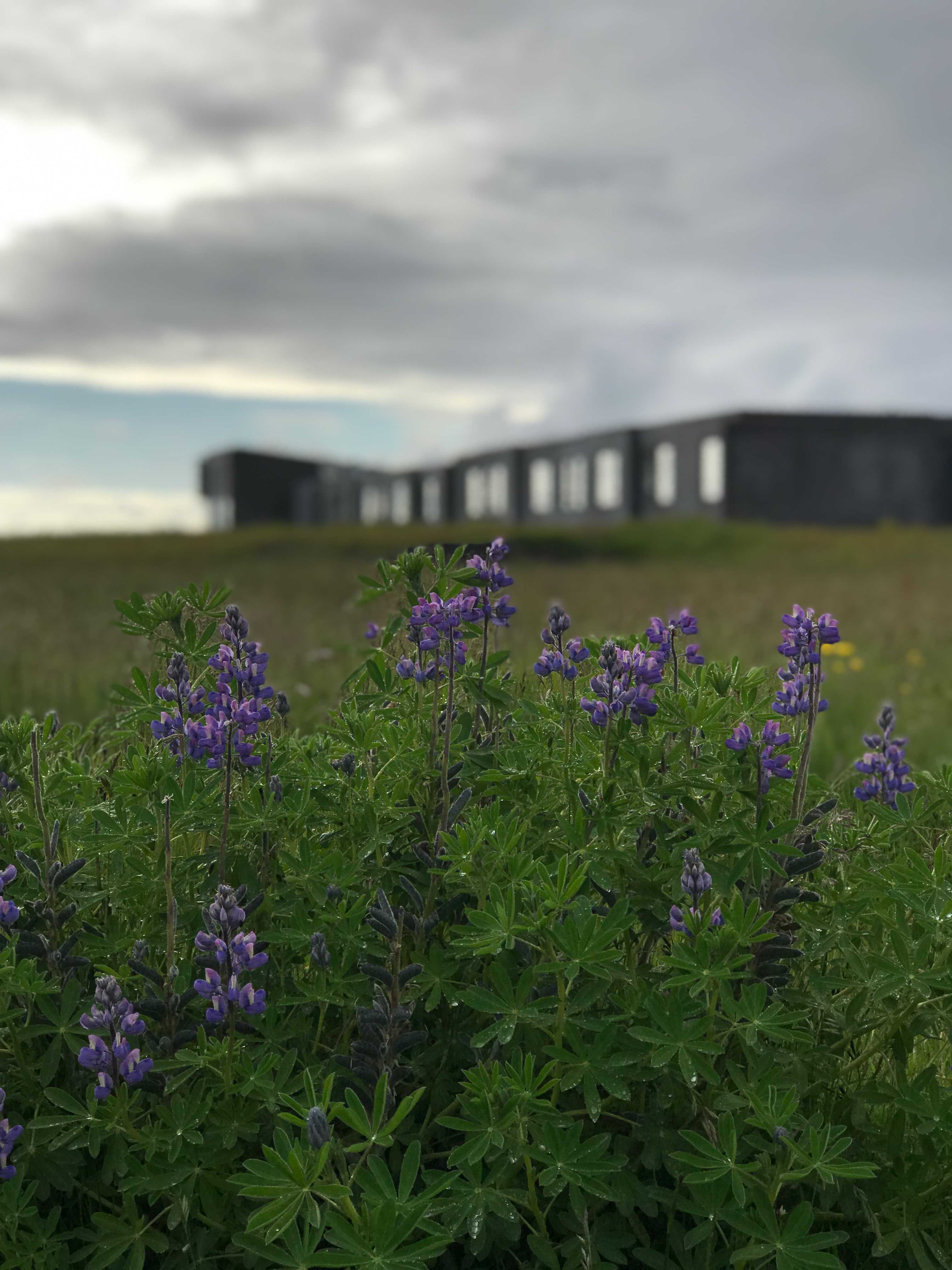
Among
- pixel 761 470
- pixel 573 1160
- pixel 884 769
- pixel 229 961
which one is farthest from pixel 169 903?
pixel 761 470

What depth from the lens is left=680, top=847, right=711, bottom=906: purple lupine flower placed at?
1.92 m

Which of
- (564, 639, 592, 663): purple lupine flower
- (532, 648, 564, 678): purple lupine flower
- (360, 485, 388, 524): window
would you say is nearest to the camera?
(532, 648, 564, 678): purple lupine flower

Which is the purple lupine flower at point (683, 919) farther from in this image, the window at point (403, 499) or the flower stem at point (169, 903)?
the window at point (403, 499)

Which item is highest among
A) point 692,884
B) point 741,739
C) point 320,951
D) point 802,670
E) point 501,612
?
point 501,612

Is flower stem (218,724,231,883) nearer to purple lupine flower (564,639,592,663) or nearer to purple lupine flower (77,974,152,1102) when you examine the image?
purple lupine flower (77,974,152,1102)

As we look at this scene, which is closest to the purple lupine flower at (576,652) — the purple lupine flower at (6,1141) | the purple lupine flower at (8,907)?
the purple lupine flower at (8,907)

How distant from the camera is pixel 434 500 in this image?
1801 inches

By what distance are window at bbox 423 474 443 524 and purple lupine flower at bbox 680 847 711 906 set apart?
4143cm

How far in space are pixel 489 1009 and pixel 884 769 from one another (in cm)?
167

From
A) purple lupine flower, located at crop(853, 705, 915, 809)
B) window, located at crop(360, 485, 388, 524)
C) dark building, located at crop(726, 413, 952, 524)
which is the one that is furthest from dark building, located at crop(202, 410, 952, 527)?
purple lupine flower, located at crop(853, 705, 915, 809)

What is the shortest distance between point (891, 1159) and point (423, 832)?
3.69 ft

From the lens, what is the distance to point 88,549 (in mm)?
29125

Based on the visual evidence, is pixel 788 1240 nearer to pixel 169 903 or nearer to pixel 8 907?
pixel 169 903

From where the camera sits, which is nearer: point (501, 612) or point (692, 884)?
point (692, 884)
